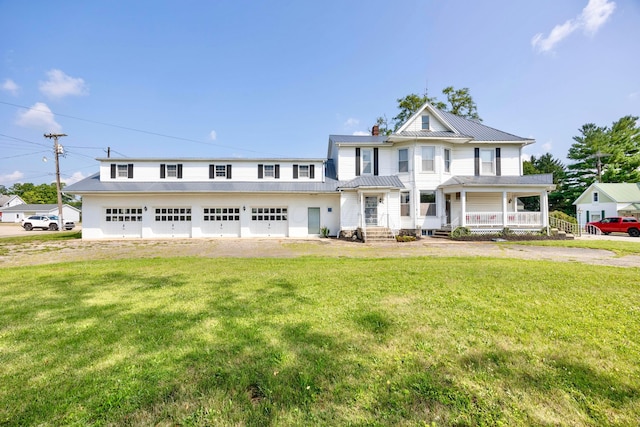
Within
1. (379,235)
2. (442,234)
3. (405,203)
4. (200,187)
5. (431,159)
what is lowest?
(442,234)

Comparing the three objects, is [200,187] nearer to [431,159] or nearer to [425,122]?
[431,159]

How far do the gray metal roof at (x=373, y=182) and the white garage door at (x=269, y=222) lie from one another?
14.9ft

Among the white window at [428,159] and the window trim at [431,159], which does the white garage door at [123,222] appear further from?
the white window at [428,159]

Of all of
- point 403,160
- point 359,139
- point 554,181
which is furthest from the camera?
point 554,181

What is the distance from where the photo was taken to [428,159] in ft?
60.1

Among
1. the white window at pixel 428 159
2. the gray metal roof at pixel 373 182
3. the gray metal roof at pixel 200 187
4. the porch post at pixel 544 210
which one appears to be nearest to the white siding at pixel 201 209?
the gray metal roof at pixel 200 187

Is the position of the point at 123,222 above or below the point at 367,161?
below

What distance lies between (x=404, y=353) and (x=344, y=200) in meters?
15.0

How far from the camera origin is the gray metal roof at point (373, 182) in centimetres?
1708

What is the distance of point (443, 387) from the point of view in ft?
7.73

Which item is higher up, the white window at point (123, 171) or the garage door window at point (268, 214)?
the white window at point (123, 171)

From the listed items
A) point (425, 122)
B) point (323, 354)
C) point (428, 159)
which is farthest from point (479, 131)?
point (323, 354)

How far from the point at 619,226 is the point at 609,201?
9.71 m

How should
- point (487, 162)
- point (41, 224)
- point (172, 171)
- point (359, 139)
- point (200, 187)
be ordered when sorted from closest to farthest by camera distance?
point (200, 187) < point (172, 171) < point (487, 162) < point (359, 139) < point (41, 224)
